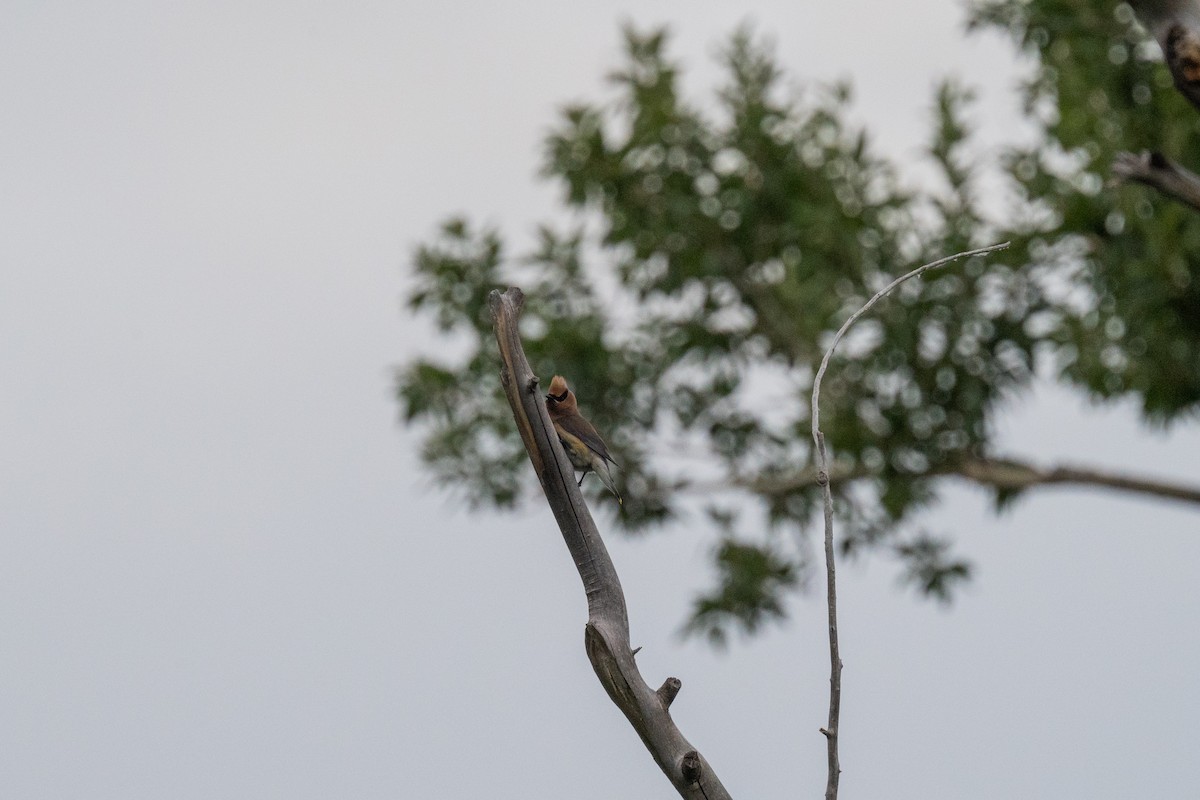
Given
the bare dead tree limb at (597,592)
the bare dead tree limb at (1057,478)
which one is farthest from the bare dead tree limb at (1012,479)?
the bare dead tree limb at (597,592)

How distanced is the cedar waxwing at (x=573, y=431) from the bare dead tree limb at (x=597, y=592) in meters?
1.43

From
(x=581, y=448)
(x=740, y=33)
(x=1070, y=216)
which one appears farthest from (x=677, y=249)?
(x=581, y=448)

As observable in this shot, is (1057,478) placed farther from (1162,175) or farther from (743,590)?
(1162,175)

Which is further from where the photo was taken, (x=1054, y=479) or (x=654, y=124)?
(x=654, y=124)

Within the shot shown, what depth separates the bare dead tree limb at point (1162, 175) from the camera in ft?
21.0

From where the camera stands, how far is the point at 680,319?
11.8 m

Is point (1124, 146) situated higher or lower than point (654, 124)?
lower

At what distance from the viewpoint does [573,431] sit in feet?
17.8

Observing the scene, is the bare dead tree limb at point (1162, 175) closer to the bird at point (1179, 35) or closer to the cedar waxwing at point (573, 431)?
the bird at point (1179, 35)

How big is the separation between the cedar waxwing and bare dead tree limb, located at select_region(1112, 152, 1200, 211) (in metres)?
2.99

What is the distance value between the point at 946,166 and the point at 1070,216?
1.46 meters

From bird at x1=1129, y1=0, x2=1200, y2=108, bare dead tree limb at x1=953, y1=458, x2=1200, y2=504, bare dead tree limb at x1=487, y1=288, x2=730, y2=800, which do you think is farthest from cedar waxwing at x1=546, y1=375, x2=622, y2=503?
bare dead tree limb at x1=953, y1=458, x2=1200, y2=504

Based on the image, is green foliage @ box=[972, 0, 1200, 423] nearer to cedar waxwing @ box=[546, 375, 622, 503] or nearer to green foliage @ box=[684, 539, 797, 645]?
green foliage @ box=[684, 539, 797, 645]

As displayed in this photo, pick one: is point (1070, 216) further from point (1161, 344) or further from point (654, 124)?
point (654, 124)
